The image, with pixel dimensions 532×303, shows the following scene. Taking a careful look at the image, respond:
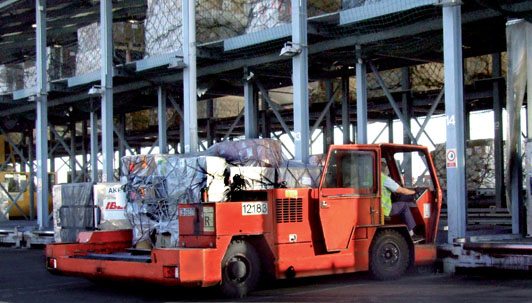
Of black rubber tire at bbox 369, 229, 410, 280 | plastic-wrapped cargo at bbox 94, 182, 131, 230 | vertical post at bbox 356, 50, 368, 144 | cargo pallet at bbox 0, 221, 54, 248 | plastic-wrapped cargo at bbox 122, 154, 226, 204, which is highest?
vertical post at bbox 356, 50, 368, 144

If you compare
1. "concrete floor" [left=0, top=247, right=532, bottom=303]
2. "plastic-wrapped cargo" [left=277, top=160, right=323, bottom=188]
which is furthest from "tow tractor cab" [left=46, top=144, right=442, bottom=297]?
"plastic-wrapped cargo" [left=277, top=160, right=323, bottom=188]

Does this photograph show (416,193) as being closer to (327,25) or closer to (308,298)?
(308,298)

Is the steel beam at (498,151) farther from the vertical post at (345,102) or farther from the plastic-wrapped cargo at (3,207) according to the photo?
the plastic-wrapped cargo at (3,207)

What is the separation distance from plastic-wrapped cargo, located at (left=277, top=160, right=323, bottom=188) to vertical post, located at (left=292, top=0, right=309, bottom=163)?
233 cm

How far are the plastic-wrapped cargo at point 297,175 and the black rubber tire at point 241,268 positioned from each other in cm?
168

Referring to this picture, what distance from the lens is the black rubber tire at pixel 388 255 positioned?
10.0m

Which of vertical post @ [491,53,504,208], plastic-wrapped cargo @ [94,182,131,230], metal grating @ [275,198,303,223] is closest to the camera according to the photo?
metal grating @ [275,198,303,223]

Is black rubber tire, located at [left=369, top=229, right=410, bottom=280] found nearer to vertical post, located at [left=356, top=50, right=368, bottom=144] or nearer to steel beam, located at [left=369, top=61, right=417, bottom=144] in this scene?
steel beam, located at [left=369, top=61, right=417, bottom=144]

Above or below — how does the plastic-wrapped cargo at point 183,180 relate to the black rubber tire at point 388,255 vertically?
above

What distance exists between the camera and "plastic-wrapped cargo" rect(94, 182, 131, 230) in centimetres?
1474

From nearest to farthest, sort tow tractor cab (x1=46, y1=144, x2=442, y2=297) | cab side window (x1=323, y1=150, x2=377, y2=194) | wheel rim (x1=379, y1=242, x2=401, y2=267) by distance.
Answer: tow tractor cab (x1=46, y1=144, x2=442, y2=297) → cab side window (x1=323, y1=150, x2=377, y2=194) → wheel rim (x1=379, y1=242, x2=401, y2=267)

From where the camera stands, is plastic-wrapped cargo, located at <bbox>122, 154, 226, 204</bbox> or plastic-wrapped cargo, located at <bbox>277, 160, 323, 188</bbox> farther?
plastic-wrapped cargo, located at <bbox>277, 160, 323, 188</bbox>

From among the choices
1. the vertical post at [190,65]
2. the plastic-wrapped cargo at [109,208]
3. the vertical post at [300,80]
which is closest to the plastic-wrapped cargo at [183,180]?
the vertical post at [300,80]

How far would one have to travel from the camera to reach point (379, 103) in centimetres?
2092
